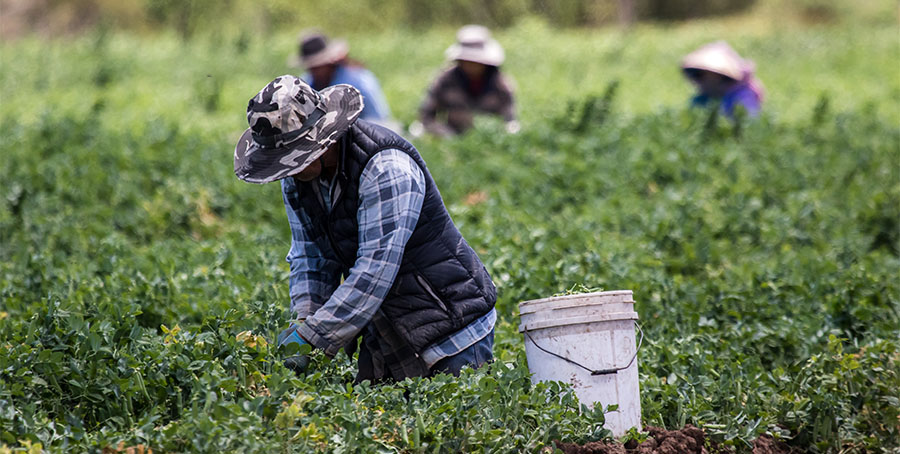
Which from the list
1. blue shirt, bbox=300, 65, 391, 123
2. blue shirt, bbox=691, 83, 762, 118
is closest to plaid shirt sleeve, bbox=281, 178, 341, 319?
blue shirt, bbox=300, 65, 391, 123

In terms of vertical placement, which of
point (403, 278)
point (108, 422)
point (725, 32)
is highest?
point (725, 32)

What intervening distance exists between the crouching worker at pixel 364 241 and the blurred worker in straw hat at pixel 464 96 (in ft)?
21.5

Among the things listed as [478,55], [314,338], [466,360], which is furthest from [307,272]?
[478,55]

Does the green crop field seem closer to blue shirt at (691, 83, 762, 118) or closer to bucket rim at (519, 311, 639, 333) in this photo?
bucket rim at (519, 311, 639, 333)

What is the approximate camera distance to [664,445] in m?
3.80

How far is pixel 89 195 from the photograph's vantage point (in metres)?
8.02

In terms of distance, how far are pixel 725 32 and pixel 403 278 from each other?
2269cm

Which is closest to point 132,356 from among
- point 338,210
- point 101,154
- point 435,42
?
point 338,210

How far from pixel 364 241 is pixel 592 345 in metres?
0.94

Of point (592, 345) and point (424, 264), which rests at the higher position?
point (424, 264)

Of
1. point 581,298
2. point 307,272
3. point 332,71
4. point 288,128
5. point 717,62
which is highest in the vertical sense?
point 332,71

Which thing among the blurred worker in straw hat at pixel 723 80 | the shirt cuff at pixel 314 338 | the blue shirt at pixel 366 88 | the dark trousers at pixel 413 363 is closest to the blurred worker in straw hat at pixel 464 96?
the blue shirt at pixel 366 88

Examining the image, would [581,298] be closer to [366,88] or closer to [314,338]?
[314,338]

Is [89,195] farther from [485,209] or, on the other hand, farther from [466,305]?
[466,305]
